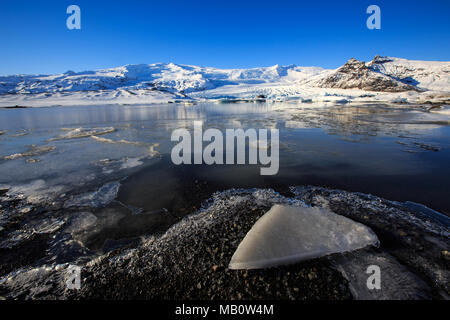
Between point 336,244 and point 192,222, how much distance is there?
1491 millimetres

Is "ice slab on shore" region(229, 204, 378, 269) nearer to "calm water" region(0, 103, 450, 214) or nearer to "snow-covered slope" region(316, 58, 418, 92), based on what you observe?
"calm water" region(0, 103, 450, 214)

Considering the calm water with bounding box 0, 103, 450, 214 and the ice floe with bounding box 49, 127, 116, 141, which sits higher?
the ice floe with bounding box 49, 127, 116, 141

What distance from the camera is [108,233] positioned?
85.0 inches

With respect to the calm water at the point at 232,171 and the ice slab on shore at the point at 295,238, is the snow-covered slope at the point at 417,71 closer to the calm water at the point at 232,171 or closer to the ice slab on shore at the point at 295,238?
the calm water at the point at 232,171

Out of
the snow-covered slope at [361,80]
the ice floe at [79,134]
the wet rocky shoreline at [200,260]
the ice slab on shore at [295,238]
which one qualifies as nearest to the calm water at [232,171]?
the wet rocky shoreline at [200,260]

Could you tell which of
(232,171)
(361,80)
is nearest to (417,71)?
(361,80)

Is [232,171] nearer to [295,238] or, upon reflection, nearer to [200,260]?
[295,238]

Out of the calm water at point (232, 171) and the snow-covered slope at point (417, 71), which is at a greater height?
the snow-covered slope at point (417, 71)

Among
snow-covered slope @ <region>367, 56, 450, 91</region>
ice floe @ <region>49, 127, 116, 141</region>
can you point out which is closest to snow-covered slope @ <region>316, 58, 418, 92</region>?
snow-covered slope @ <region>367, 56, 450, 91</region>

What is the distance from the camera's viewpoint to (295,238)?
1921 mm

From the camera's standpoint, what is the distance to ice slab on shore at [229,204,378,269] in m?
1.70

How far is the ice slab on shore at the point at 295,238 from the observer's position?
5.57ft

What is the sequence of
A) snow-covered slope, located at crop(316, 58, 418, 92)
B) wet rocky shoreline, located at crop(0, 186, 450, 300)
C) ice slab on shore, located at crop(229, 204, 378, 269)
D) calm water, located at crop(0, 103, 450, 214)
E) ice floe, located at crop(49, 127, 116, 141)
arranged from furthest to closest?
1. snow-covered slope, located at crop(316, 58, 418, 92)
2. ice floe, located at crop(49, 127, 116, 141)
3. calm water, located at crop(0, 103, 450, 214)
4. ice slab on shore, located at crop(229, 204, 378, 269)
5. wet rocky shoreline, located at crop(0, 186, 450, 300)
